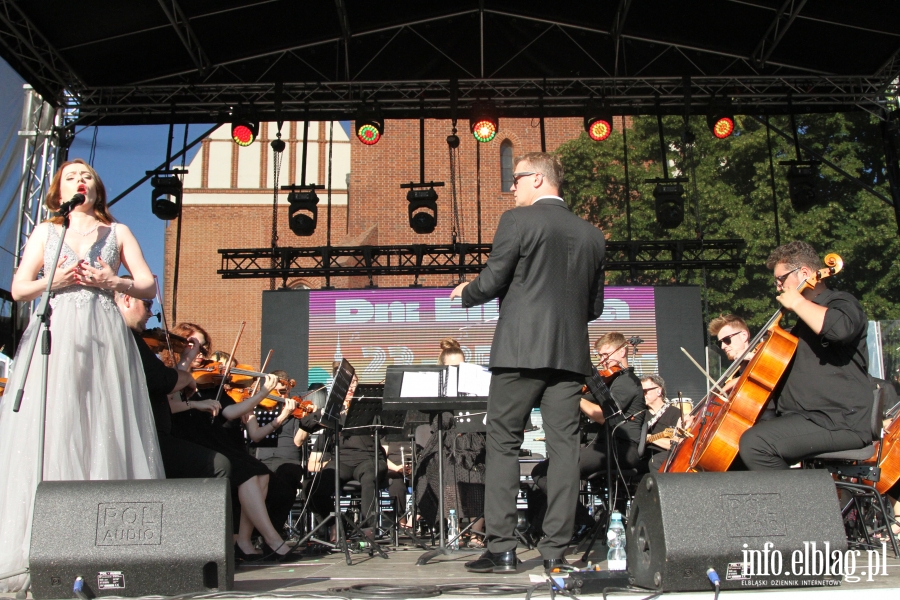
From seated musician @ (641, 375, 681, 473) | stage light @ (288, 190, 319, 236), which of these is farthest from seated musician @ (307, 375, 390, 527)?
stage light @ (288, 190, 319, 236)

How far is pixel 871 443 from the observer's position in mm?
4359

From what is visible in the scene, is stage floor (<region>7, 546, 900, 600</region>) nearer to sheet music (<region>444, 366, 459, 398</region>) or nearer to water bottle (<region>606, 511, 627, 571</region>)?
water bottle (<region>606, 511, 627, 571</region>)

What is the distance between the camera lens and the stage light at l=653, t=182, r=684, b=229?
38.8 feet

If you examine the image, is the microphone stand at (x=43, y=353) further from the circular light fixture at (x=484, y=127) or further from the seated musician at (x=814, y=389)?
the circular light fixture at (x=484, y=127)

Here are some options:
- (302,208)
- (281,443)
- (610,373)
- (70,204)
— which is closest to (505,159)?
(302,208)

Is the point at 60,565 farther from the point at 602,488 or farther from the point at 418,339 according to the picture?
the point at 418,339

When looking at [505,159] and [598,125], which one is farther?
[505,159]

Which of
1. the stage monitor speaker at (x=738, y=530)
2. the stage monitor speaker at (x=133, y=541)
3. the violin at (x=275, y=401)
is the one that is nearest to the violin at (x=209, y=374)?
the violin at (x=275, y=401)

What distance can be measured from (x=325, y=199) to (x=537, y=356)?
2447 cm

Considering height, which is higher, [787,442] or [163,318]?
[163,318]

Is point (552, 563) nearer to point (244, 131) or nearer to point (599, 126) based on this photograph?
point (599, 126)

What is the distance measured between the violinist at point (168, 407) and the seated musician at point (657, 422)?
3027mm

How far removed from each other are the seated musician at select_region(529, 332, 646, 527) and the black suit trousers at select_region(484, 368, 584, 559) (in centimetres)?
146

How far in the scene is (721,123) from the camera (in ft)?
34.8
